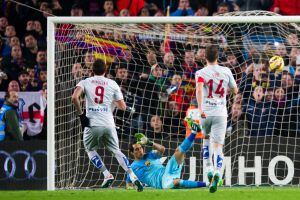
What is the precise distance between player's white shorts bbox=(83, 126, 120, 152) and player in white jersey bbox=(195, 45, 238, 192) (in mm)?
1292

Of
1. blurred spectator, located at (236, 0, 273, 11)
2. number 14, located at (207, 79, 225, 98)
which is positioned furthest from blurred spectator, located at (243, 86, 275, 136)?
number 14, located at (207, 79, 225, 98)

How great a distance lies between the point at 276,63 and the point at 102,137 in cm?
396

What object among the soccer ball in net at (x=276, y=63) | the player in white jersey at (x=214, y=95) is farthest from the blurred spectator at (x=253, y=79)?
the player in white jersey at (x=214, y=95)

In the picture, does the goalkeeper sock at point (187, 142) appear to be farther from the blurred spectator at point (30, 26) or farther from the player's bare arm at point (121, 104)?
the blurred spectator at point (30, 26)

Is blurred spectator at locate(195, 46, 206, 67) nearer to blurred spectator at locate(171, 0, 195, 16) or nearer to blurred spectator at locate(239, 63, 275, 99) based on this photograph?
blurred spectator at locate(239, 63, 275, 99)

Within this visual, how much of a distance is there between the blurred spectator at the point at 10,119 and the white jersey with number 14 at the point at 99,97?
10.8ft

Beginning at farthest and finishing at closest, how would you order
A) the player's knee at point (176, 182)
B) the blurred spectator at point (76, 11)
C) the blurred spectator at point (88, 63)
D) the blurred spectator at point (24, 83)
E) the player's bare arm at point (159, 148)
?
the blurred spectator at point (76, 11)
the blurred spectator at point (24, 83)
the blurred spectator at point (88, 63)
the player's bare arm at point (159, 148)
the player's knee at point (176, 182)

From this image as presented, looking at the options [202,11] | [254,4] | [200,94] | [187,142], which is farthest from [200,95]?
[254,4]

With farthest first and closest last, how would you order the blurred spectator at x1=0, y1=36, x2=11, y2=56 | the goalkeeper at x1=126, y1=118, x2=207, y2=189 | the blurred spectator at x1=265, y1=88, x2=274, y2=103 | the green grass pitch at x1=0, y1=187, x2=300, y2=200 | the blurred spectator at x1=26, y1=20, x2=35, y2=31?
1. the blurred spectator at x1=26, y1=20, x2=35, y2=31
2. the blurred spectator at x1=0, y1=36, x2=11, y2=56
3. the blurred spectator at x1=265, y1=88, x2=274, y2=103
4. the goalkeeper at x1=126, y1=118, x2=207, y2=189
5. the green grass pitch at x1=0, y1=187, x2=300, y2=200

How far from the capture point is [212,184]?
13859 mm

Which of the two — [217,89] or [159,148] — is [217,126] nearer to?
[217,89]

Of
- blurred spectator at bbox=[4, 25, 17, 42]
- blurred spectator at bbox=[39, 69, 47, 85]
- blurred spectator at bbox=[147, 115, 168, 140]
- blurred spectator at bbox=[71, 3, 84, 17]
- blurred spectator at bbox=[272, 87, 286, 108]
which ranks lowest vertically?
blurred spectator at bbox=[147, 115, 168, 140]

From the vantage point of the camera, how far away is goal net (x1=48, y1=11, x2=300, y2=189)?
677 inches

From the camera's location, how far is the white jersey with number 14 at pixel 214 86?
46.7 feet
